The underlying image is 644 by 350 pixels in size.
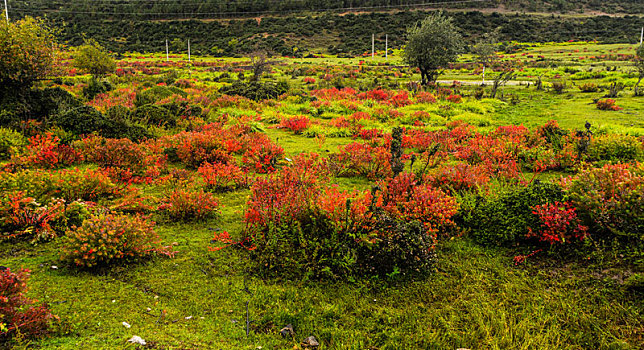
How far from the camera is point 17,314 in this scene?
11.1 ft

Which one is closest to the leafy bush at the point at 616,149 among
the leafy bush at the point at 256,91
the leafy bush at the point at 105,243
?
the leafy bush at the point at 105,243

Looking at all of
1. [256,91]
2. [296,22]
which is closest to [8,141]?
[256,91]

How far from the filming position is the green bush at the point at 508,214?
5469 millimetres

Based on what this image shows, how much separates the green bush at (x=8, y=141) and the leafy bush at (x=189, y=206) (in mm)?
5680

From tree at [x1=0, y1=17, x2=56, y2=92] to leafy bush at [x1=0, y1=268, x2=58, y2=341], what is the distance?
418 inches

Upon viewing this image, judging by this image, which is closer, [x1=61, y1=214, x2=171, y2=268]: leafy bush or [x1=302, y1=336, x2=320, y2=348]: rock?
[x1=302, y1=336, x2=320, y2=348]: rock

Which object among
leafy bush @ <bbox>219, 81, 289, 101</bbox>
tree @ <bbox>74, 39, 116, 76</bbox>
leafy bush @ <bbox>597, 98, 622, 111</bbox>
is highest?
tree @ <bbox>74, 39, 116, 76</bbox>

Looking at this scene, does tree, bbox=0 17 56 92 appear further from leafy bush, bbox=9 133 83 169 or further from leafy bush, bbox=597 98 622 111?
leafy bush, bbox=597 98 622 111

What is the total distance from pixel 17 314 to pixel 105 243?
1456 mm

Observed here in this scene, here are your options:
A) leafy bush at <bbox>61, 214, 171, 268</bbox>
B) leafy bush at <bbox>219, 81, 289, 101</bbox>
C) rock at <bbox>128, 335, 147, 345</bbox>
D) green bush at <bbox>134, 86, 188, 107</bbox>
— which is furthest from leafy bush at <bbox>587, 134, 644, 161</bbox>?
leafy bush at <bbox>219, 81, 289, 101</bbox>

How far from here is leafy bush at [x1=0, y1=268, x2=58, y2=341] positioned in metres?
3.28

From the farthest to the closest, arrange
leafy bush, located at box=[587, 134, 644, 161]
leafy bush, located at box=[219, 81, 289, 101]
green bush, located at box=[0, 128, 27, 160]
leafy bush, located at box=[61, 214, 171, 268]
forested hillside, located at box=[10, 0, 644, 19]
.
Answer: forested hillside, located at box=[10, 0, 644, 19], leafy bush, located at box=[219, 81, 289, 101], green bush, located at box=[0, 128, 27, 160], leafy bush, located at box=[587, 134, 644, 161], leafy bush, located at box=[61, 214, 171, 268]

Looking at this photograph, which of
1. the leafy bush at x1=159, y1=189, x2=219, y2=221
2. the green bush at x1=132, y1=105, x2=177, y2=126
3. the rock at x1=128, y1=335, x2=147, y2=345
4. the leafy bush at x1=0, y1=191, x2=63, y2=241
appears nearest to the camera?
the rock at x1=128, y1=335, x2=147, y2=345

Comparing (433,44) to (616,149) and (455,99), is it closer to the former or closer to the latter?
(455,99)
